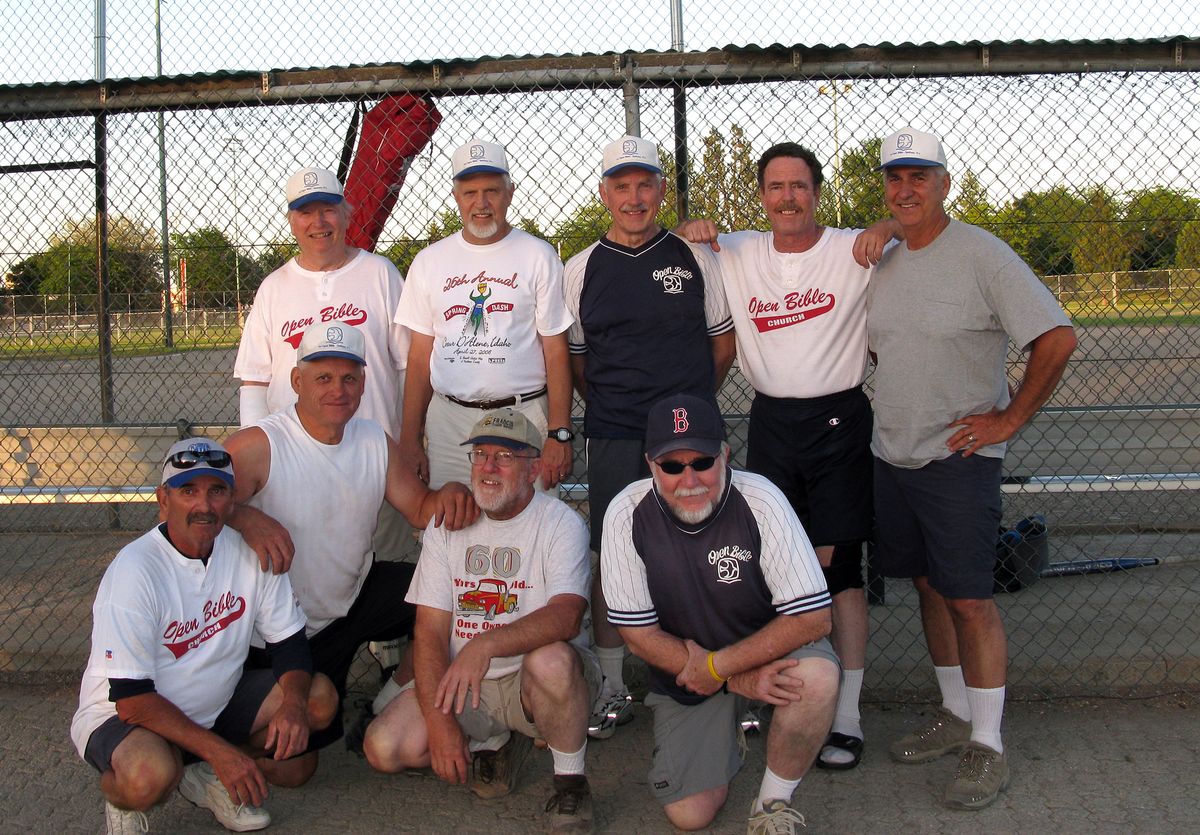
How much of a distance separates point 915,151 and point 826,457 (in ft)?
3.83

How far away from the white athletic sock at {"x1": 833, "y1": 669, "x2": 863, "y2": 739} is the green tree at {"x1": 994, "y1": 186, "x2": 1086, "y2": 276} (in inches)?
97.9

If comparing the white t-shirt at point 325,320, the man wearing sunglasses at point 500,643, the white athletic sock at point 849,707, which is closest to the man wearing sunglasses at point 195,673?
the man wearing sunglasses at point 500,643

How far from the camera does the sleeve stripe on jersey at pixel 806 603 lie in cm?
336

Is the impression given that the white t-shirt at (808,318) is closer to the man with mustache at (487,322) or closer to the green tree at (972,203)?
the man with mustache at (487,322)

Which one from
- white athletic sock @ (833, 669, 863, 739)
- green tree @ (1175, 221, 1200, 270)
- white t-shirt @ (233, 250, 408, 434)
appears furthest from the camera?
green tree @ (1175, 221, 1200, 270)

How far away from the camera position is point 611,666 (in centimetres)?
432

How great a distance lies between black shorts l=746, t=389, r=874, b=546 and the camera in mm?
4027

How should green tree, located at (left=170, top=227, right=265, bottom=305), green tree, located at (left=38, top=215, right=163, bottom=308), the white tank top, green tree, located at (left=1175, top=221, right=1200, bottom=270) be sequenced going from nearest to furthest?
the white tank top → green tree, located at (left=170, top=227, right=265, bottom=305) → green tree, located at (left=1175, top=221, right=1200, bottom=270) → green tree, located at (left=38, top=215, right=163, bottom=308)

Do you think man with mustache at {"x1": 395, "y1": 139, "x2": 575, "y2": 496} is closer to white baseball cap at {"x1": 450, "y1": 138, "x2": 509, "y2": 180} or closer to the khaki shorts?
white baseball cap at {"x1": 450, "y1": 138, "x2": 509, "y2": 180}

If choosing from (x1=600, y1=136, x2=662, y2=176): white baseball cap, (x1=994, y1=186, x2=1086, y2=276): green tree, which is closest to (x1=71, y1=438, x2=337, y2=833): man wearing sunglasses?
(x1=600, y1=136, x2=662, y2=176): white baseball cap

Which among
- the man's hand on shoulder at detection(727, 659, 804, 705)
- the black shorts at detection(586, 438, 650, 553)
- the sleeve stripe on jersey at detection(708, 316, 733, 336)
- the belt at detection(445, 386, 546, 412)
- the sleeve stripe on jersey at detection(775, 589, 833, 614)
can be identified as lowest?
the man's hand on shoulder at detection(727, 659, 804, 705)

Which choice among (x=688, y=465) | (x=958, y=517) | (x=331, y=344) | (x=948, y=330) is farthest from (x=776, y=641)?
(x=331, y=344)

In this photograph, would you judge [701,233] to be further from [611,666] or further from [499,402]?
[611,666]

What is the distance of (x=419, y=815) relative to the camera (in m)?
3.65
